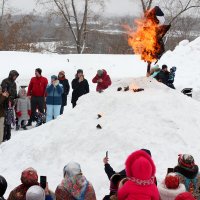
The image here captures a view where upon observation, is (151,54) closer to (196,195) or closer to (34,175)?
(196,195)

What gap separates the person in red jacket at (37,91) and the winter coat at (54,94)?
300mm

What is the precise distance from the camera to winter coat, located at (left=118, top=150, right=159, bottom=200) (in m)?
4.43

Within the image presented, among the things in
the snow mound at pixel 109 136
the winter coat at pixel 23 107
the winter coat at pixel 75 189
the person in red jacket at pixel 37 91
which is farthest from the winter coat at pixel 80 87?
the winter coat at pixel 75 189

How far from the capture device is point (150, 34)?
393 inches

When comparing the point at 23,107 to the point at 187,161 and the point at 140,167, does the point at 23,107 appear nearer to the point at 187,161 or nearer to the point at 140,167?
the point at 187,161

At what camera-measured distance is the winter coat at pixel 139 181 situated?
4434 millimetres

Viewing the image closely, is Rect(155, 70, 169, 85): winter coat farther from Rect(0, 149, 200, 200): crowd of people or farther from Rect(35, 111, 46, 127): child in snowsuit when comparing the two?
Rect(0, 149, 200, 200): crowd of people

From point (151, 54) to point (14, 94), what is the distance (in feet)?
14.0

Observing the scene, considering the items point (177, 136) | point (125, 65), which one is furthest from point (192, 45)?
point (177, 136)

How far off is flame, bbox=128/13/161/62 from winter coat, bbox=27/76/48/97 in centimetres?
340

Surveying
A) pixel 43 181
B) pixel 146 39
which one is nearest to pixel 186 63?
pixel 146 39

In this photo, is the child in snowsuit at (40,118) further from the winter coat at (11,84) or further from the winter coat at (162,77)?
the winter coat at (162,77)

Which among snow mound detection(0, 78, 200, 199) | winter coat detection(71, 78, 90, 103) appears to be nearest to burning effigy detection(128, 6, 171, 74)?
snow mound detection(0, 78, 200, 199)

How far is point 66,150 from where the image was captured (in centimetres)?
835
